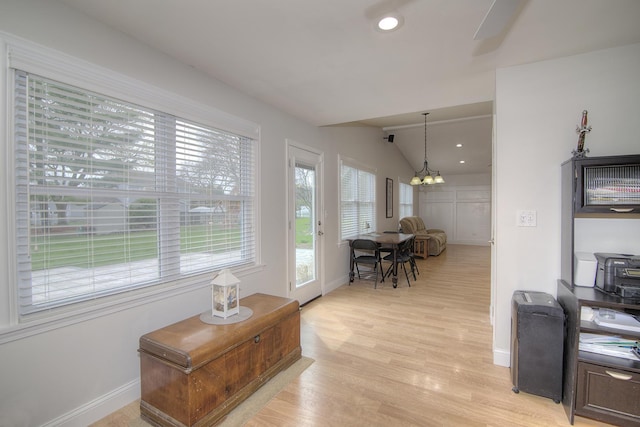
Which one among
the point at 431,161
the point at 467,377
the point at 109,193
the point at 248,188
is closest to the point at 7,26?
the point at 109,193

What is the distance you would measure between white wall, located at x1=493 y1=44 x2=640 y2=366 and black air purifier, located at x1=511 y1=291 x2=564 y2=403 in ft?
1.11

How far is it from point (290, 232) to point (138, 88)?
6.81ft

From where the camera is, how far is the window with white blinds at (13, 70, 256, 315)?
59.2 inches

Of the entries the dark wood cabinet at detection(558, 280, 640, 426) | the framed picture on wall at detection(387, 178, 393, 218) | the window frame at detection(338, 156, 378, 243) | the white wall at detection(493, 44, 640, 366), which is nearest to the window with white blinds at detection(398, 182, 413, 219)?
the framed picture on wall at detection(387, 178, 393, 218)

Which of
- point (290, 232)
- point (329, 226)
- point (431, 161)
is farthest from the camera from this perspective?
point (431, 161)

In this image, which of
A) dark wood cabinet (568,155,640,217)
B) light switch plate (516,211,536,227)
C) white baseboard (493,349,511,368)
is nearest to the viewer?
dark wood cabinet (568,155,640,217)

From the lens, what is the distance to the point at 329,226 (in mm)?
4391

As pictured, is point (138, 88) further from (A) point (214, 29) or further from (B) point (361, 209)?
(B) point (361, 209)

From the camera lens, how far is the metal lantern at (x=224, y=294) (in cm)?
201

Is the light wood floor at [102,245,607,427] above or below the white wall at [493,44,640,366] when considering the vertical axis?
below

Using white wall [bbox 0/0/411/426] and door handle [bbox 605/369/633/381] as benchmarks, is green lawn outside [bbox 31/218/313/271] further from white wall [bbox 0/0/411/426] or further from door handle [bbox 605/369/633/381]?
door handle [bbox 605/369/633/381]

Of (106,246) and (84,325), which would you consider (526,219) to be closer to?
(106,246)

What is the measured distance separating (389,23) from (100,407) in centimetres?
282

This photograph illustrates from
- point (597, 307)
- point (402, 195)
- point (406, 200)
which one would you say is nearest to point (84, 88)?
point (597, 307)
